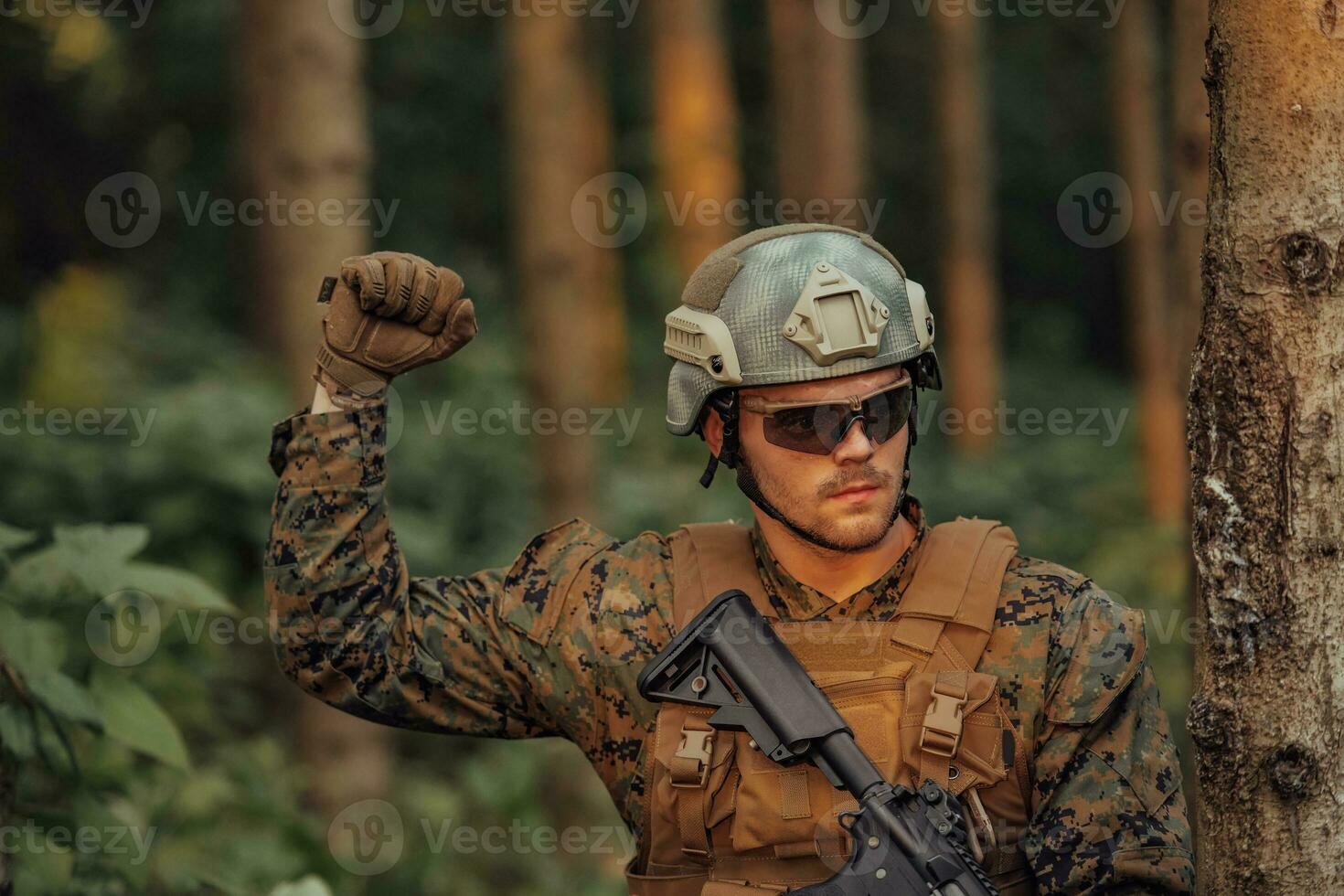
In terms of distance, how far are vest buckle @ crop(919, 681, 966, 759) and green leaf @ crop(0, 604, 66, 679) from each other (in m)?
2.04

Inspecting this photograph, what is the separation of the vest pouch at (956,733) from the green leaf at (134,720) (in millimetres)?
1762

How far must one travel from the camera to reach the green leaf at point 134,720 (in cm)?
378

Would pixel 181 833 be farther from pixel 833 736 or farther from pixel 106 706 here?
pixel 833 736

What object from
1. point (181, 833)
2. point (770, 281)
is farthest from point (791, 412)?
point (181, 833)

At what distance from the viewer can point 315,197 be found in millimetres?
6609

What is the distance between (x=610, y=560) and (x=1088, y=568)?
382 inches

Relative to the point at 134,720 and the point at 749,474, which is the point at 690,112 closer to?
the point at 134,720

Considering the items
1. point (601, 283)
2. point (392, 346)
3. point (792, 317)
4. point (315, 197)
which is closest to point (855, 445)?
point (792, 317)

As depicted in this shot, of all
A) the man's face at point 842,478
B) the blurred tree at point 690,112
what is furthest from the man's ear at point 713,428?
the blurred tree at point 690,112

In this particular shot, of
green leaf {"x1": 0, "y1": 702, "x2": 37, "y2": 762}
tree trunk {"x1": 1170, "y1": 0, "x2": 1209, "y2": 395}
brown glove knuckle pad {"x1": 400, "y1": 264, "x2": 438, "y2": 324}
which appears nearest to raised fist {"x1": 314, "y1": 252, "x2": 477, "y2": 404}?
brown glove knuckle pad {"x1": 400, "y1": 264, "x2": 438, "y2": 324}

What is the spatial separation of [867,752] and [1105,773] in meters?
0.44

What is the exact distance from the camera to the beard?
316cm

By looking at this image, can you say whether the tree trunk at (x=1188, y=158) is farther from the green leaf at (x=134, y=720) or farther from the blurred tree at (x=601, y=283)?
the blurred tree at (x=601, y=283)

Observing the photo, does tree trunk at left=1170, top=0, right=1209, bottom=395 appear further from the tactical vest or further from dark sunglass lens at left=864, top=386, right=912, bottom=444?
the tactical vest
